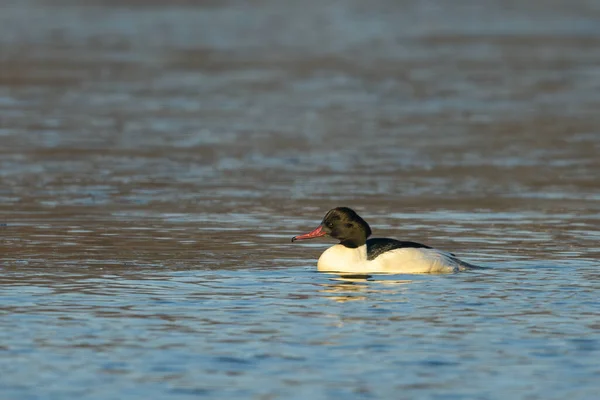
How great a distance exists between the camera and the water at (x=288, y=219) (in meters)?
9.79

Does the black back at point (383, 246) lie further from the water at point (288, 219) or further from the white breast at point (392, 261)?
the water at point (288, 219)

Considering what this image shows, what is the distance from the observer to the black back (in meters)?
13.8

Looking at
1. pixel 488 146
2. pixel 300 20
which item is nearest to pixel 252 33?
pixel 300 20

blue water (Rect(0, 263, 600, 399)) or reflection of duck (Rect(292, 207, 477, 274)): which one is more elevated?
reflection of duck (Rect(292, 207, 477, 274))

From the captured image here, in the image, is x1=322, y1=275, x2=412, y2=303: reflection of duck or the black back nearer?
x1=322, y1=275, x2=412, y2=303: reflection of duck

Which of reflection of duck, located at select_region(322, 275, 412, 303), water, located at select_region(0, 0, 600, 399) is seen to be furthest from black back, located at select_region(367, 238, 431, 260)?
water, located at select_region(0, 0, 600, 399)

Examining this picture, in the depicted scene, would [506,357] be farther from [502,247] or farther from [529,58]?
[529,58]

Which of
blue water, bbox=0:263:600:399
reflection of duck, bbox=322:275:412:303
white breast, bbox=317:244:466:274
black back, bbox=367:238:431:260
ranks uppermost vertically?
black back, bbox=367:238:431:260

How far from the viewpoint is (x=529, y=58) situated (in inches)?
1715

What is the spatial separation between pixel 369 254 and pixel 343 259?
0.27 meters

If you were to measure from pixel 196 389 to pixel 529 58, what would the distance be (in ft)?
117

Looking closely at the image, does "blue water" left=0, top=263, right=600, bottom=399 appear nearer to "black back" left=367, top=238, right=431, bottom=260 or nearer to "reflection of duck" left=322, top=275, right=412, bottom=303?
"reflection of duck" left=322, top=275, right=412, bottom=303

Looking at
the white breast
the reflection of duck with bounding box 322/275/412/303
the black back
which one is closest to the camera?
the reflection of duck with bounding box 322/275/412/303

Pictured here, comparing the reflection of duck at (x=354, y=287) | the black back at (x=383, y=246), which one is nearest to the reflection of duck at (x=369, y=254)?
the black back at (x=383, y=246)
